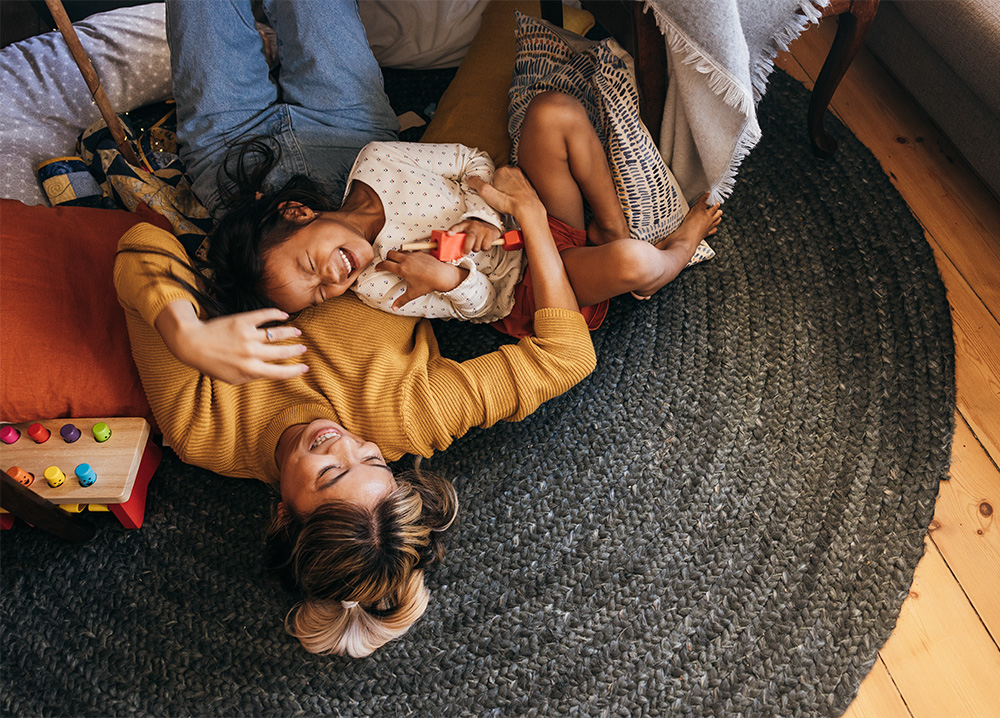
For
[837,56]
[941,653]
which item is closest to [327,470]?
[941,653]

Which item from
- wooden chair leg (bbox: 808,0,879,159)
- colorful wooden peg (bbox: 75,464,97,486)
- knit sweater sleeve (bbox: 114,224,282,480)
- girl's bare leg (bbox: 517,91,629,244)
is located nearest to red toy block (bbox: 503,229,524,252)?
girl's bare leg (bbox: 517,91,629,244)

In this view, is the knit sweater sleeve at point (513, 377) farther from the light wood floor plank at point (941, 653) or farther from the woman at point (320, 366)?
the light wood floor plank at point (941, 653)

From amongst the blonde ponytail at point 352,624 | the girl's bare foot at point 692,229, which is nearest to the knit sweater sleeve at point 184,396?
the blonde ponytail at point 352,624

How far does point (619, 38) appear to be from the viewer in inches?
46.5

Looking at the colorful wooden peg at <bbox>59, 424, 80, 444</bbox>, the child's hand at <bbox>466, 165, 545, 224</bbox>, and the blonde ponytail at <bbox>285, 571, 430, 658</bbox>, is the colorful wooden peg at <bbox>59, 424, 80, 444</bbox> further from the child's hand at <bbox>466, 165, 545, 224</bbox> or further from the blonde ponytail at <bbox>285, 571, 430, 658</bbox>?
the child's hand at <bbox>466, 165, 545, 224</bbox>

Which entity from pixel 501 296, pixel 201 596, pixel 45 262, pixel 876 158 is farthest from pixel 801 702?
pixel 45 262

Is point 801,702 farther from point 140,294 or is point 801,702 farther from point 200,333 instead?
point 140,294

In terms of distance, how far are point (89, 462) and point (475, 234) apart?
660mm

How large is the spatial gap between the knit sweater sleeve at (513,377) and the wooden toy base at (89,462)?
1.44ft

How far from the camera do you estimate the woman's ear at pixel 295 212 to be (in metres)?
1.00

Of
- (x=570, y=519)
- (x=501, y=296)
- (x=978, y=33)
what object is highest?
(x=978, y=33)

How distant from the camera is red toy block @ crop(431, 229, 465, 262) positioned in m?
1.02

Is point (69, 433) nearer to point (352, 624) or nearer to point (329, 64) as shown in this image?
point (352, 624)

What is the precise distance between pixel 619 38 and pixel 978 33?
59cm
